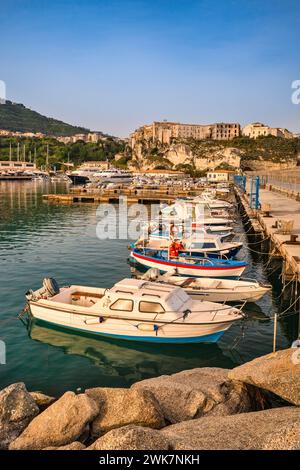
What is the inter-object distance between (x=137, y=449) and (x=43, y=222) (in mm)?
43827

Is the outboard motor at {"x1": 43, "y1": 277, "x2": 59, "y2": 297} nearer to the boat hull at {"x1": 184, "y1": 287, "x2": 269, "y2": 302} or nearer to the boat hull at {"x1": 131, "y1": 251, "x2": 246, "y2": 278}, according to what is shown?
the boat hull at {"x1": 184, "y1": 287, "x2": 269, "y2": 302}

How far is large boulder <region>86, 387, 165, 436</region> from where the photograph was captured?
8.99 metres

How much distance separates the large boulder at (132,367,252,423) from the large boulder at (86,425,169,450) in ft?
7.61

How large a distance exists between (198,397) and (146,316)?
5804 mm

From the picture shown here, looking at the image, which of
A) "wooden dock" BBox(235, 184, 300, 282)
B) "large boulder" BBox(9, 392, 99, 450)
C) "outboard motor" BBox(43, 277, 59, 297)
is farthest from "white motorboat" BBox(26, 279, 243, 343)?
"wooden dock" BBox(235, 184, 300, 282)

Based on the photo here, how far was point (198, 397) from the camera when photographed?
32.9ft

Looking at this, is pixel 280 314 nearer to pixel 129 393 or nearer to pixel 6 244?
pixel 129 393

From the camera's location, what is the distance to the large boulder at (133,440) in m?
7.04

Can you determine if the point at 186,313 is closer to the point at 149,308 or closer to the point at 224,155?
the point at 149,308

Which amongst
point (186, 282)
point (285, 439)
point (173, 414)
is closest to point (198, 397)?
point (173, 414)

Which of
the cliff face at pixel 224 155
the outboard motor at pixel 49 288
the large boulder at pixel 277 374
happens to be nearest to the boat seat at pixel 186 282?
the outboard motor at pixel 49 288

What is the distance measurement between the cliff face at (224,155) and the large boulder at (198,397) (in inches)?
6352

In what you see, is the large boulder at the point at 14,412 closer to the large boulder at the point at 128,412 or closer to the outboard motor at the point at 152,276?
the large boulder at the point at 128,412
